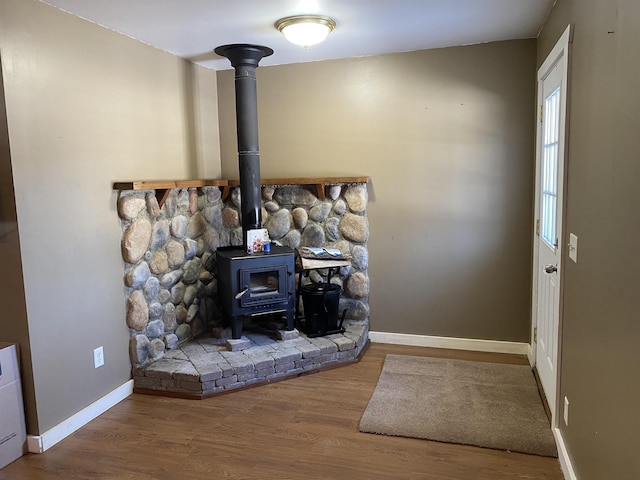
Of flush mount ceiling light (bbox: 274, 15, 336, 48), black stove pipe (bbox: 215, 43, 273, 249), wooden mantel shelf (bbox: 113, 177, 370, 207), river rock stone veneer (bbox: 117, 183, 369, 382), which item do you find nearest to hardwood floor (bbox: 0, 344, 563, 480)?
river rock stone veneer (bbox: 117, 183, 369, 382)

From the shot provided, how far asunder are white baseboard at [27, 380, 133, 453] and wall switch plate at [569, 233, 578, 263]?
2.74 meters

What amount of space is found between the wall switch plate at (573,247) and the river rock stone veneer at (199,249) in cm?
180

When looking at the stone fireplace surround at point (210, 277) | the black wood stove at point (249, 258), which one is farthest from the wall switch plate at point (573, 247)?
the black wood stove at point (249, 258)

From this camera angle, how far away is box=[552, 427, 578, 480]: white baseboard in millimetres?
2119

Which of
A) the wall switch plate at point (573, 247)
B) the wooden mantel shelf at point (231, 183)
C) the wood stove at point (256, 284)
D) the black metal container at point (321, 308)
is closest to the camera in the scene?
the wall switch plate at point (573, 247)

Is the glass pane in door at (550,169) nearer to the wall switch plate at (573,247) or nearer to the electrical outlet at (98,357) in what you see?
the wall switch plate at (573,247)

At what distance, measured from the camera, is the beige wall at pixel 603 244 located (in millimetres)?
1410

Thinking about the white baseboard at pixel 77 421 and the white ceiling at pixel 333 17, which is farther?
the white ceiling at pixel 333 17

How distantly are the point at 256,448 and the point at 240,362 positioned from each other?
0.81 metres

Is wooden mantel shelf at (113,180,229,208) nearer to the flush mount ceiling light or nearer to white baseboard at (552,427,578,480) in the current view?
the flush mount ceiling light

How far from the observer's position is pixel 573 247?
214 cm

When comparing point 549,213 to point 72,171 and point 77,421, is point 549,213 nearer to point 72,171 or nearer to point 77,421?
point 72,171

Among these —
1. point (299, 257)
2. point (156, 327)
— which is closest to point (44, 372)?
point (156, 327)

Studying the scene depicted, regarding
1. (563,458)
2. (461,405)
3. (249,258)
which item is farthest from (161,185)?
(563,458)
